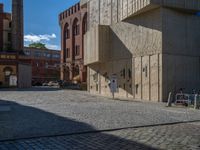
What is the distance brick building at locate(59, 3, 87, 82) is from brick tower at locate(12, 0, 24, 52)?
10.3 m

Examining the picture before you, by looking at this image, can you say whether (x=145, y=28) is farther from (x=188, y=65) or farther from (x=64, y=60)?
(x=64, y=60)

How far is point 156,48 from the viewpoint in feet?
75.9

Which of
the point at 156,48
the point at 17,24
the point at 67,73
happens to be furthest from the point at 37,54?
the point at 156,48

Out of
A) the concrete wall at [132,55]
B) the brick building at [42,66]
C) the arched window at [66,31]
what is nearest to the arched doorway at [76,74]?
the arched window at [66,31]

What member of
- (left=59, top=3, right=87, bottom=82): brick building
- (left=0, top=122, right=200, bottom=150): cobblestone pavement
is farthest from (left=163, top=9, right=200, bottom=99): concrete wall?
(left=59, top=3, right=87, bottom=82): brick building

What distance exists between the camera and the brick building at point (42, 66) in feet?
282

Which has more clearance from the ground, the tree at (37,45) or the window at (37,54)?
the tree at (37,45)

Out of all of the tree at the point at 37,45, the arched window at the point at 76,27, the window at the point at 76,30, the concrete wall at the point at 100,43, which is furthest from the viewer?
the tree at the point at 37,45

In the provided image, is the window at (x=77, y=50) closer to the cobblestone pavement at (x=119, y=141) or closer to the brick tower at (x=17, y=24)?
the brick tower at (x=17, y=24)

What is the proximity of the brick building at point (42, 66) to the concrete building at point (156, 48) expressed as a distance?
191 ft

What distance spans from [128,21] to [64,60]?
129ft

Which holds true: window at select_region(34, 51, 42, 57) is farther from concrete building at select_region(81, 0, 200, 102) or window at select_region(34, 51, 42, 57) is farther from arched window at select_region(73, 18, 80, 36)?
concrete building at select_region(81, 0, 200, 102)

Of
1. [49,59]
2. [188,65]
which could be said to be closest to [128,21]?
[188,65]

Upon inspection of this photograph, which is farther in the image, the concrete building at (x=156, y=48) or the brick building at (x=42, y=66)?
the brick building at (x=42, y=66)
